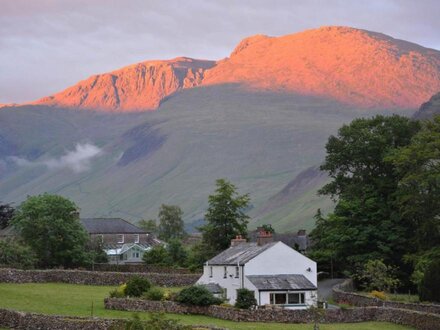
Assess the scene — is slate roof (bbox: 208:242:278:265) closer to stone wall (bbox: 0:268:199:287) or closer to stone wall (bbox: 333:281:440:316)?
stone wall (bbox: 333:281:440:316)

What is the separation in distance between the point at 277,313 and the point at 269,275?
11.4m

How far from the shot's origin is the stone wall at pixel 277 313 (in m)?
57.6

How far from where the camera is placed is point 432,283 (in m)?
64.6

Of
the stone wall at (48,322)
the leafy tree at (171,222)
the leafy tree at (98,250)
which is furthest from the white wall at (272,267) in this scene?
the leafy tree at (171,222)

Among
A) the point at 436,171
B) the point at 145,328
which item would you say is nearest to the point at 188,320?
the point at 145,328

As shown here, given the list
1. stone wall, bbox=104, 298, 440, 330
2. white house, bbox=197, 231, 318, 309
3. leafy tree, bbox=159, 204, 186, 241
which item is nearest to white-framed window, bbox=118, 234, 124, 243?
leafy tree, bbox=159, 204, 186, 241

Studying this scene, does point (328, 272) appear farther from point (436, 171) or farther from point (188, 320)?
point (188, 320)

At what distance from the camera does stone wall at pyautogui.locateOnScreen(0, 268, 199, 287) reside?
258 feet

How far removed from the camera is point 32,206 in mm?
96500

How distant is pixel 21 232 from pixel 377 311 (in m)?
51.1

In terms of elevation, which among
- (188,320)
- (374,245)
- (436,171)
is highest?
(436,171)

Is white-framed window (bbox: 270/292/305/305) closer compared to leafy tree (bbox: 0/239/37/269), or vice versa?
white-framed window (bbox: 270/292/305/305)

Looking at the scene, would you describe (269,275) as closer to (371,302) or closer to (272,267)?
(272,267)

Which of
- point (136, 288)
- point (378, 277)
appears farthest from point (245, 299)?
point (378, 277)
